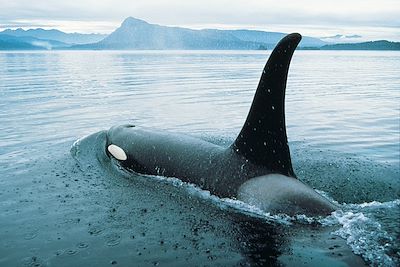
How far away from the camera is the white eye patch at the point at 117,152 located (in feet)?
38.8

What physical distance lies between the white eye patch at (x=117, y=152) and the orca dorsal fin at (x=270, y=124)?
4129 millimetres

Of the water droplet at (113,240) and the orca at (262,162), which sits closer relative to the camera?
the water droplet at (113,240)

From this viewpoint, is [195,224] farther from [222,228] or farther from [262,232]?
[262,232]

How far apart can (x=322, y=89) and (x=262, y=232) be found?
26.7 meters

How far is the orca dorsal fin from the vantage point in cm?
781

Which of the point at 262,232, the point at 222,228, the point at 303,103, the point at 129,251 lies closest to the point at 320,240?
the point at 262,232

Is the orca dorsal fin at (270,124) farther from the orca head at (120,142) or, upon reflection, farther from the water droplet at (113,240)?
the orca head at (120,142)

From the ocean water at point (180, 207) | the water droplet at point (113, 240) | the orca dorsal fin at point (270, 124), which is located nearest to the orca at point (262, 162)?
the orca dorsal fin at point (270, 124)

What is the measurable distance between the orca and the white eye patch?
195cm

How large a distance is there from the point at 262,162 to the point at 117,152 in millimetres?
4976

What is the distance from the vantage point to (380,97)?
27.8 meters

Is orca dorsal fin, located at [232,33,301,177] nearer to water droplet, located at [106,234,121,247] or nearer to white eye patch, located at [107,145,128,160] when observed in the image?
water droplet, located at [106,234,121,247]

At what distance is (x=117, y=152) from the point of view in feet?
39.7

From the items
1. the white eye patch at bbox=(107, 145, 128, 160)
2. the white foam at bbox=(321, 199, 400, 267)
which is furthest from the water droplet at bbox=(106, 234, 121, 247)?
the white eye patch at bbox=(107, 145, 128, 160)
